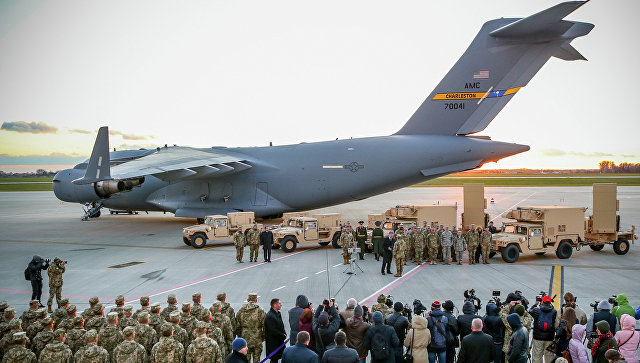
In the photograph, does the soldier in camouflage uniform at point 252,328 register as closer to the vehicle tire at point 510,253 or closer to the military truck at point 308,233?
the military truck at point 308,233

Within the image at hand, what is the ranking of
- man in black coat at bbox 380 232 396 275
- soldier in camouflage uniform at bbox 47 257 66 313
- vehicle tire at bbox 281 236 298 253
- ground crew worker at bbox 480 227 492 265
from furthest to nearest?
vehicle tire at bbox 281 236 298 253 < ground crew worker at bbox 480 227 492 265 < man in black coat at bbox 380 232 396 275 < soldier in camouflage uniform at bbox 47 257 66 313

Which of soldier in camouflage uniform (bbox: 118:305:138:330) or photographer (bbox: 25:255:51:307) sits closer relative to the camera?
soldier in camouflage uniform (bbox: 118:305:138:330)

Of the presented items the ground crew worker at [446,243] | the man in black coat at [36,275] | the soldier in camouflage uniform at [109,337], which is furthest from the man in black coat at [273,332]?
the ground crew worker at [446,243]

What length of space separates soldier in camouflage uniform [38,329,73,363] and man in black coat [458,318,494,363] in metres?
5.01

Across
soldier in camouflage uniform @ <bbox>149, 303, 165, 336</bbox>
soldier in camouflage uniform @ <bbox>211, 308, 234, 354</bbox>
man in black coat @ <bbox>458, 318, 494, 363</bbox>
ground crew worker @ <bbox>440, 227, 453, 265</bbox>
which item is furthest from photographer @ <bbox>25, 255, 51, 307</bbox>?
ground crew worker @ <bbox>440, 227, 453, 265</bbox>

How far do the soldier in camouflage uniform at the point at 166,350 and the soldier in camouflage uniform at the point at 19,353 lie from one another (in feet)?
5.02

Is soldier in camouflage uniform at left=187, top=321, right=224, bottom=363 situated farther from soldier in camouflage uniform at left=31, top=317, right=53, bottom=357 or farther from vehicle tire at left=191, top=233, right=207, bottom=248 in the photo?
vehicle tire at left=191, top=233, right=207, bottom=248

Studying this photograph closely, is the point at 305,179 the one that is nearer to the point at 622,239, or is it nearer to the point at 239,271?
the point at 239,271

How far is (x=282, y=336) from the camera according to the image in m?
7.04

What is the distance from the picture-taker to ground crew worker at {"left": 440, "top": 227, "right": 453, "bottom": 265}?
14.5m

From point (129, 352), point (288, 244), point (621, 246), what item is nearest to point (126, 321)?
point (129, 352)

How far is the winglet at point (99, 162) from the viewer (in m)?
17.4

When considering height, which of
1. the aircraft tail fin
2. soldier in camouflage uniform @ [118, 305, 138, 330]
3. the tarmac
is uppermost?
the aircraft tail fin

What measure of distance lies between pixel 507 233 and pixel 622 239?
4.27 metres
